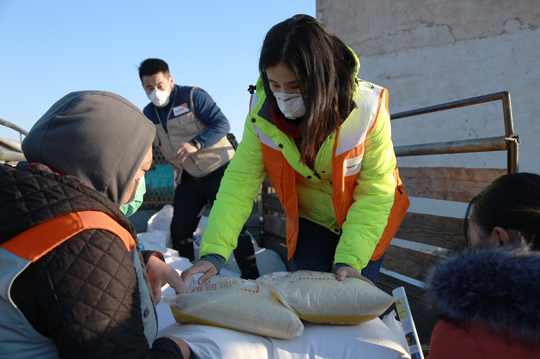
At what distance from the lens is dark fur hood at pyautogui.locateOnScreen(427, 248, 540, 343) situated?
0.80 m

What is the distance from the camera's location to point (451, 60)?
528 cm

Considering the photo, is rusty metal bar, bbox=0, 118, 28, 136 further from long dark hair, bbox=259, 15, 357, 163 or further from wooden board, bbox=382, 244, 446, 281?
wooden board, bbox=382, 244, 446, 281

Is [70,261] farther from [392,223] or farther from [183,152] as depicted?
[183,152]

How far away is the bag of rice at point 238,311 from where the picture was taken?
1.20 metres

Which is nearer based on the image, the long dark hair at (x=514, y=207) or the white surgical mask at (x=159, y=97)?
the long dark hair at (x=514, y=207)

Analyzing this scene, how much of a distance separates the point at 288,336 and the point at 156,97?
2327mm

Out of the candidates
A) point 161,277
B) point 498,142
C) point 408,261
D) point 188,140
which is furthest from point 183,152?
point 498,142

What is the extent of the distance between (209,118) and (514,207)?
2389 millimetres

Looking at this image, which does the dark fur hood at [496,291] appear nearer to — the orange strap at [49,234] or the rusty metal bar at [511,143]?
the orange strap at [49,234]

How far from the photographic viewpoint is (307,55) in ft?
4.15

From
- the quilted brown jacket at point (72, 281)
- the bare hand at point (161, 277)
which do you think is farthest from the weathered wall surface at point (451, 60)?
the quilted brown jacket at point (72, 281)

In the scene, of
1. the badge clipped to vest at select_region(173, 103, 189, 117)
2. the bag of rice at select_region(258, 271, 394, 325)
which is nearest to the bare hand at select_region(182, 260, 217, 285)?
the bag of rice at select_region(258, 271, 394, 325)

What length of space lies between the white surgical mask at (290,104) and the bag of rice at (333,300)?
2.10 feet

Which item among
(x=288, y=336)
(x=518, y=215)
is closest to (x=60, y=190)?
(x=288, y=336)
